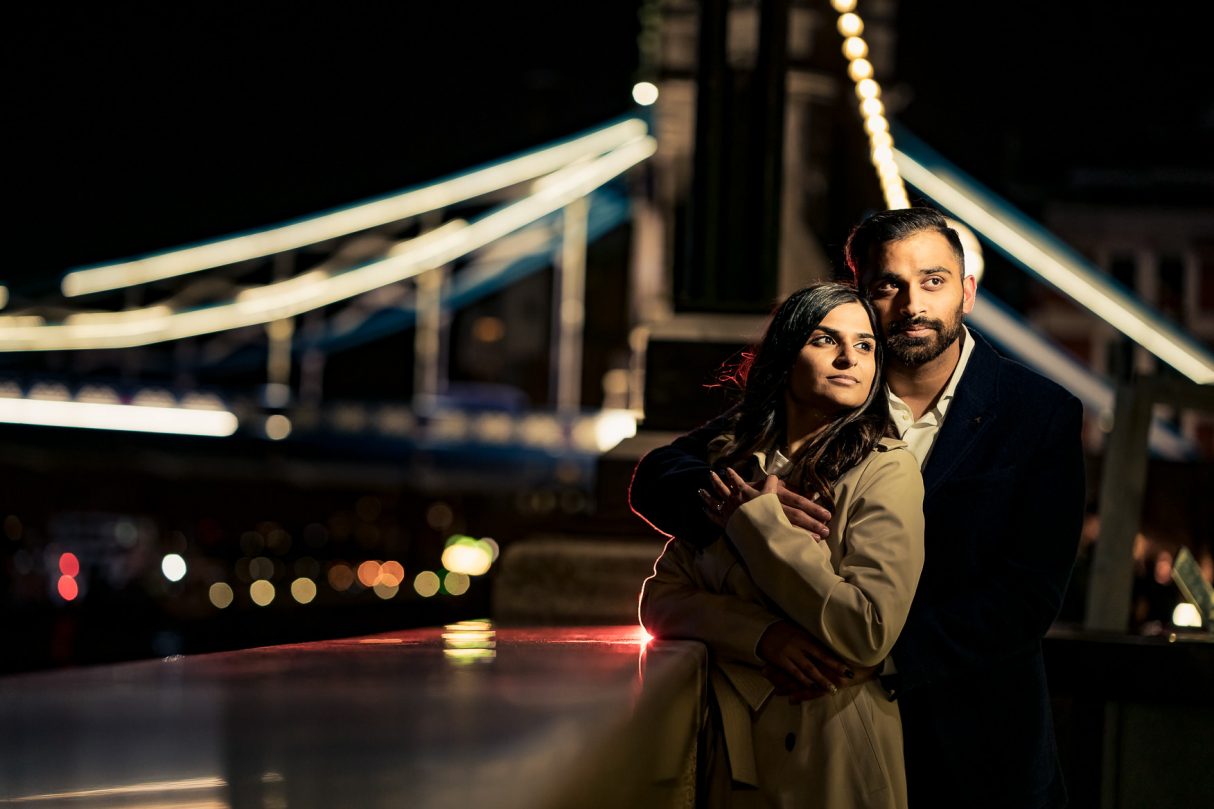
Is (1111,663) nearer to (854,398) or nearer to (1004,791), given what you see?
(1004,791)

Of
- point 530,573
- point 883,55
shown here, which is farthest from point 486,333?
point 530,573

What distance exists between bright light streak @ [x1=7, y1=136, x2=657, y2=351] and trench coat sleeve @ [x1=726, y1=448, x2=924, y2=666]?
28.7 m

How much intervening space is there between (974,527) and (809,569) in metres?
0.33

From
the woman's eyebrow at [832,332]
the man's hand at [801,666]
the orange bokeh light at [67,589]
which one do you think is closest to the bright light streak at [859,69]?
the woman's eyebrow at [832,332]

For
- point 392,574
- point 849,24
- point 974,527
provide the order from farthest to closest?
point 392,574 → point 849,24 → point 974,527

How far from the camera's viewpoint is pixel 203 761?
1167 mm

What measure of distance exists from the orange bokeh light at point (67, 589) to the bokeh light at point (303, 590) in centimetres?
609

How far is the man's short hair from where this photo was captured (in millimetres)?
2369

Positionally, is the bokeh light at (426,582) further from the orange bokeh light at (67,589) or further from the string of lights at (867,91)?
the string of lights at (867,91)

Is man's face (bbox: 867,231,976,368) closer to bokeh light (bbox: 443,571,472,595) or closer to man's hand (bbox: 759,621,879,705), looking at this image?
man's hand (bbox: 759,621,879,705)

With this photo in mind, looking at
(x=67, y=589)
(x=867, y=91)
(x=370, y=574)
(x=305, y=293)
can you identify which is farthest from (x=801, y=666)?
(x=305, y=293)

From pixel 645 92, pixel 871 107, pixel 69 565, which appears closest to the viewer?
pixel 871 107

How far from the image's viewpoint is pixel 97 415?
35062 millimetres

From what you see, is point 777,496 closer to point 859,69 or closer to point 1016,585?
point 1016,585
